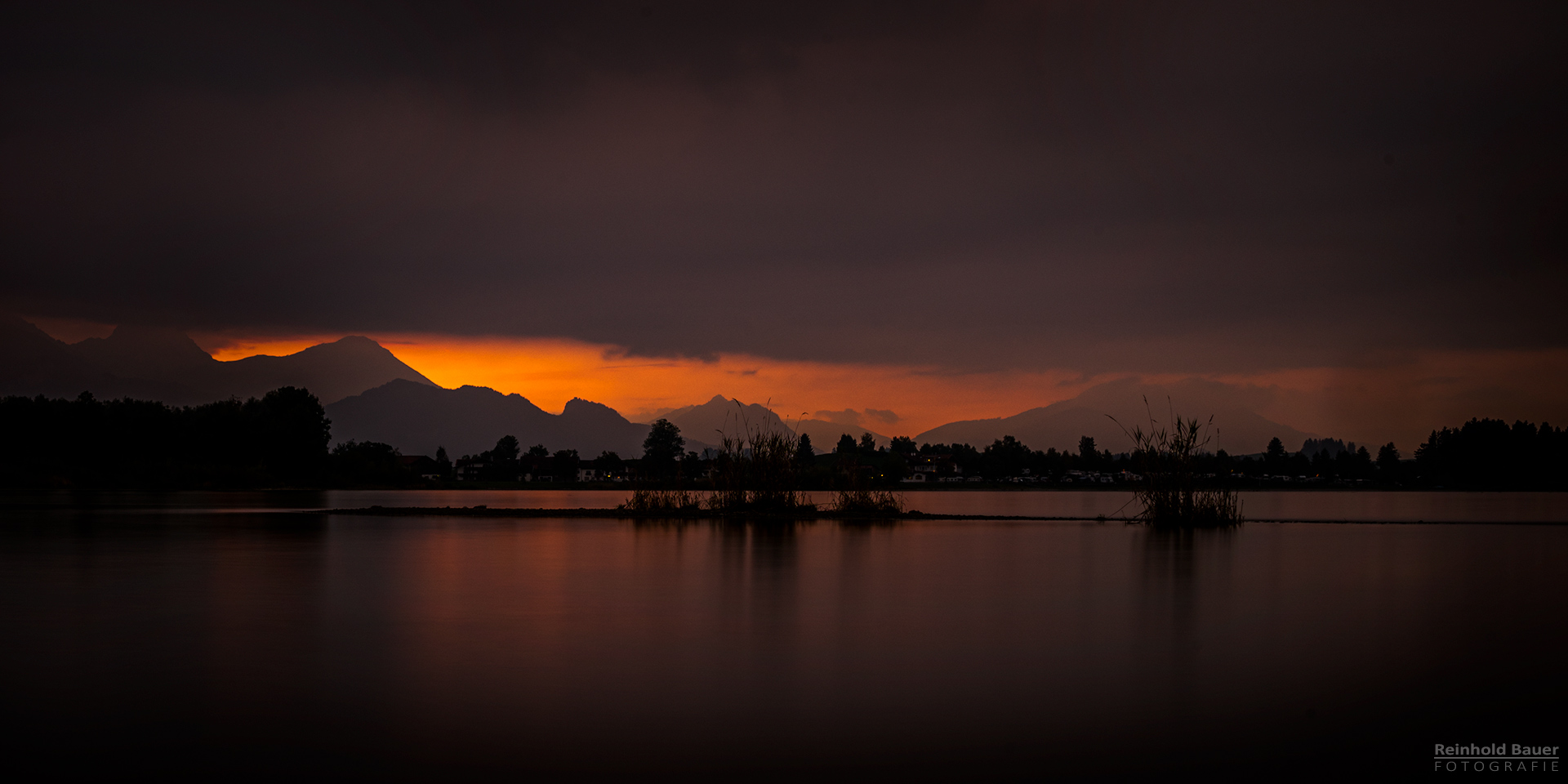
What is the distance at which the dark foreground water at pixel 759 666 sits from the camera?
5.92 metres

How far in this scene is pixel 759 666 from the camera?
8641mm

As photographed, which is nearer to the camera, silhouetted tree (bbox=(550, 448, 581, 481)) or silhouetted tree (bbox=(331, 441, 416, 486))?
silhouetted tree (bbox=(331, 441, 416, 486))

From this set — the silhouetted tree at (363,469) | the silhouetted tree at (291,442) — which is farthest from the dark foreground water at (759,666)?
the silhouetted tree at (363,469)

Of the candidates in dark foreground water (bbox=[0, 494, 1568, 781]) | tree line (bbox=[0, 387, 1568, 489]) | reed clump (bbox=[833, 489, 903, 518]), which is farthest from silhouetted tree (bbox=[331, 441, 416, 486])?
dark foreground water (bbox=[0, 494, 1568, 781])

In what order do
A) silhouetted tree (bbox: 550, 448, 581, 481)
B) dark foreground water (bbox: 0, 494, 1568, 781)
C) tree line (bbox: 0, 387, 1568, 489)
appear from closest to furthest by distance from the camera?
dark foreground water (bbox: 0, 494, 1568, 781) → tree line (bbox: 0, 387, 1568, 489) → silhouetted tree (bbox: 550, 448, 581, 481)

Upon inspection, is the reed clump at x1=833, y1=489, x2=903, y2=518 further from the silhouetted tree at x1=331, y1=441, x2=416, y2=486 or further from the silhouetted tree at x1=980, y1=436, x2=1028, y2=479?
the silhouetted tree at x1=980, y1=436, x2=1028, y2=479

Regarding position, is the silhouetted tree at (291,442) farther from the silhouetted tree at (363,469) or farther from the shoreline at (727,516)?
the shoreline at (727,516)

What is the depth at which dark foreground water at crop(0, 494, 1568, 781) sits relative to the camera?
592 centimetres

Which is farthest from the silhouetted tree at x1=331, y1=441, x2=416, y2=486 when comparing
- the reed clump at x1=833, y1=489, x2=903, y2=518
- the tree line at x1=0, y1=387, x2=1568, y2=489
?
the reed clump at x1=833, y1=489, x2=903, y2=518

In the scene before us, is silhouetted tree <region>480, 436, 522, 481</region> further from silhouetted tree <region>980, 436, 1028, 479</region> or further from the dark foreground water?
the dark foreground water

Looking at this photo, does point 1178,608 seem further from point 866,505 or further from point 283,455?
point 283,455

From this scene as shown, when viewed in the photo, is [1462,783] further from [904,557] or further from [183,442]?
[183,442]

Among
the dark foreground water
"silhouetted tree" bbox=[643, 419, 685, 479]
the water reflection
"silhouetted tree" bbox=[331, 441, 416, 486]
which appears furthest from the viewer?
"silhouetted tree" bbox=[643, 419, 685, 479]

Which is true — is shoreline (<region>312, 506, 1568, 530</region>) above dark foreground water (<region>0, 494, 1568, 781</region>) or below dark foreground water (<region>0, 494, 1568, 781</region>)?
below
